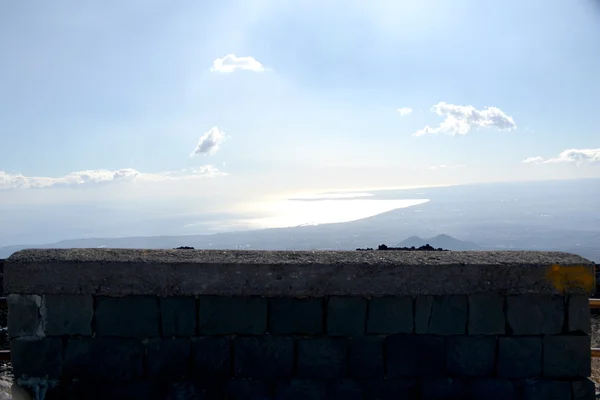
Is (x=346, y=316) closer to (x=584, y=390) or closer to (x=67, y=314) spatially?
(x=584, y=390)

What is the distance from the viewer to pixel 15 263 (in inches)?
116

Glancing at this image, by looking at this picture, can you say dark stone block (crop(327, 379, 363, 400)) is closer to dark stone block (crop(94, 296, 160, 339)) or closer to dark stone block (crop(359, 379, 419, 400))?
dark stone block (crop(359, 379, 419, 400))

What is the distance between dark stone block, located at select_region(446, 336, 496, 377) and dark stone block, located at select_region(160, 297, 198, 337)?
1.57m

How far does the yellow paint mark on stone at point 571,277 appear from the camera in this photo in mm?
2965

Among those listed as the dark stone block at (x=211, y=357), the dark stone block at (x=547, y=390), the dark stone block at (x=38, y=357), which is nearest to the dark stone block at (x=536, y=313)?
the dark stone block at (x=547, y=390)

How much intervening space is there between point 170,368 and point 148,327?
0.93 ft

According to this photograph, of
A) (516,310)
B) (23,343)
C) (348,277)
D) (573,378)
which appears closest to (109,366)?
(23,343)

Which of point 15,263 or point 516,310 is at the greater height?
point 15,263

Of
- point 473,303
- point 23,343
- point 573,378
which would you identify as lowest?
point 573,378

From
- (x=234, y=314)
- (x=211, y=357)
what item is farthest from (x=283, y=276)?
(x=211, y=357)

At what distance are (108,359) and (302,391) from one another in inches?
47.0

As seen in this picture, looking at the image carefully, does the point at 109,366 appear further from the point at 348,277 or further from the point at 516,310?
the point at 516,310

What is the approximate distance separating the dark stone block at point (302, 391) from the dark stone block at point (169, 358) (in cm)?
58

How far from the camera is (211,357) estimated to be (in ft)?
9.91
